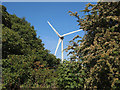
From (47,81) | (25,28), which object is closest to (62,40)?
(25,28)

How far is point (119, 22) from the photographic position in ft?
18.1

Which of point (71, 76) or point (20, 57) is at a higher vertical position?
point (20, 57)

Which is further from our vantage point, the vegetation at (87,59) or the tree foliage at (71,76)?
the tree foliage at (71,76)

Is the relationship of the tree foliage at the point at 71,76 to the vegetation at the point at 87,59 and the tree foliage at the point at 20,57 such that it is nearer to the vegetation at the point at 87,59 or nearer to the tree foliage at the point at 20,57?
the vegetation at the point at 87,59

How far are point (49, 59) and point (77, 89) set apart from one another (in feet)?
22.7

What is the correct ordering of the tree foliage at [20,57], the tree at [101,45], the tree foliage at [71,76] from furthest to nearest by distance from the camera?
the tree foliage at [20,57], the tree foliage at [71,76], the tree at [101,45]

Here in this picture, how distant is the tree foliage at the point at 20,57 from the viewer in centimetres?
885

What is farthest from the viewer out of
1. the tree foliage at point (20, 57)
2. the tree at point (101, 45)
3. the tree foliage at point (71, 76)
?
the tree foliage at point (20, 57)

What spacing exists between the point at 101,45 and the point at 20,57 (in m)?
6.56

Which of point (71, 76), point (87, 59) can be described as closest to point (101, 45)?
point (87, 59)

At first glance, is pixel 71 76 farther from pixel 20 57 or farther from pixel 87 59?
pixel 20 57

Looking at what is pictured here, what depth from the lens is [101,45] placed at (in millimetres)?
5613

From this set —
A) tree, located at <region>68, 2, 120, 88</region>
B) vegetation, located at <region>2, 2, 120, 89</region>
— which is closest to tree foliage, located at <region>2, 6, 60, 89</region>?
vegetation, located at <region>2, 2, 120, 89</region>

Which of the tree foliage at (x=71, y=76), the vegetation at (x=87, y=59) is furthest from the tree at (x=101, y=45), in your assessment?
the tree foliage at (x=71, y=76)
